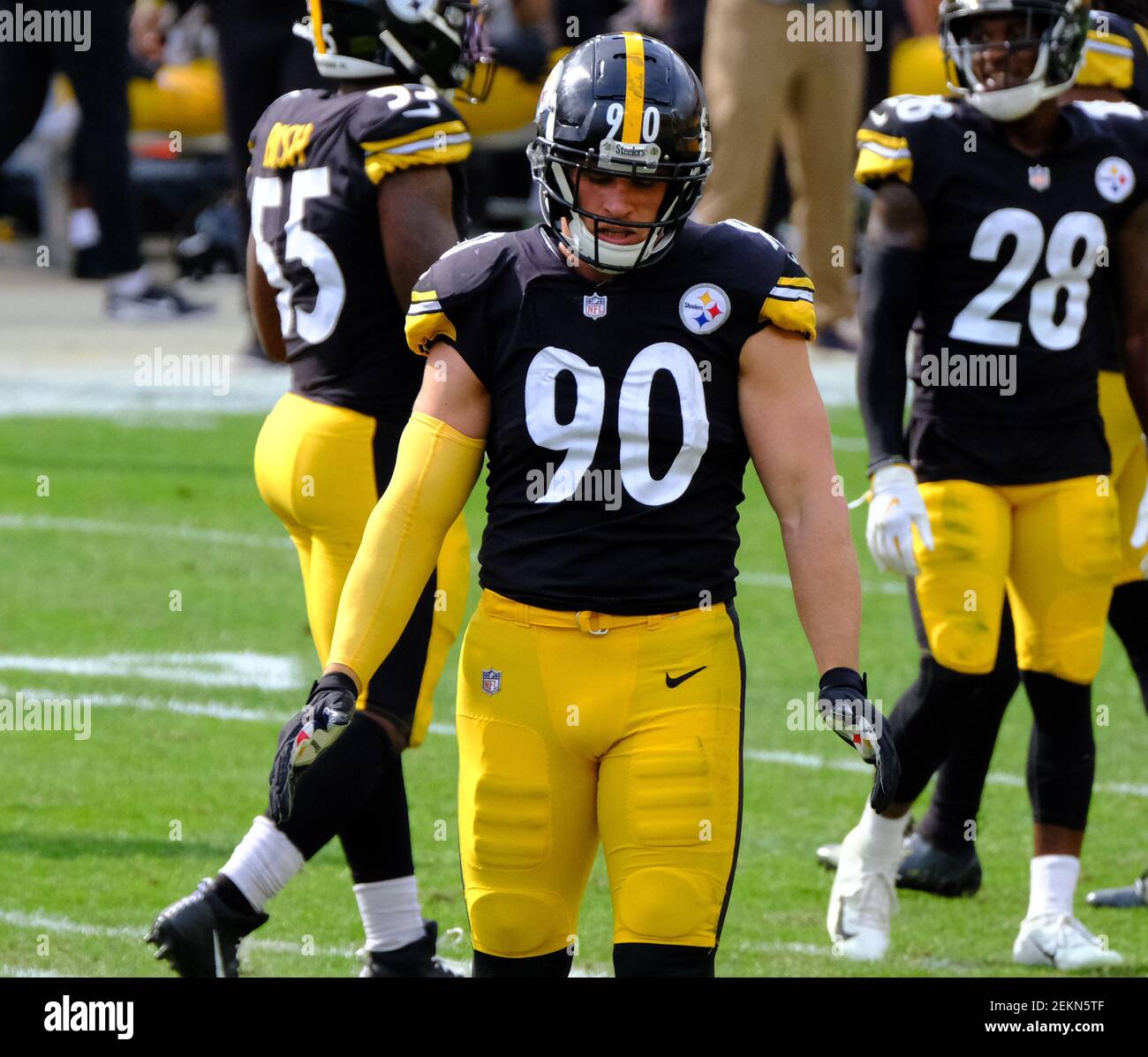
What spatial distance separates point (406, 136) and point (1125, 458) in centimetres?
201

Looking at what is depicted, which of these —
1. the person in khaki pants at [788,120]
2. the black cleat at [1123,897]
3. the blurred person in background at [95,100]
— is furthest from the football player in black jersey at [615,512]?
the person in khaki pants at [788,120]

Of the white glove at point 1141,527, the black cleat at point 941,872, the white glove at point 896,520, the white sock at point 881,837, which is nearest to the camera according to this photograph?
the white glove at point 896,520

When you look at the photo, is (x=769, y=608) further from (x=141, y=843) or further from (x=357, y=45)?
(x=357, y=45)

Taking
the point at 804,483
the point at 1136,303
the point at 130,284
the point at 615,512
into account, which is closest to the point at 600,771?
the point at 615,512

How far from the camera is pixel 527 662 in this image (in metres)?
3.62

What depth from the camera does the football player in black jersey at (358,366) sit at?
4.39 meters

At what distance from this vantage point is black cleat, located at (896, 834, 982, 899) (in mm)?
5504

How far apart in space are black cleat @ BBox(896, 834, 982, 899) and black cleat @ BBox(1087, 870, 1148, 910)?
11.2 inches

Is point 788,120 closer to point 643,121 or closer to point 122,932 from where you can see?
point 122,932

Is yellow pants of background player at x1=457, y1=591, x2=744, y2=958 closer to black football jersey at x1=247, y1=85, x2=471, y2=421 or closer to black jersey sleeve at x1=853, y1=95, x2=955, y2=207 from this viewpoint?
black football jersey at x1=247, y1=85, x2=471, y2=421

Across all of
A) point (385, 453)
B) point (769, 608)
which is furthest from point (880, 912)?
point (769, 608)

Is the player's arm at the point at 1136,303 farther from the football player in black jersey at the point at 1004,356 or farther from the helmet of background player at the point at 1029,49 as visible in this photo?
the helmet of background player at the point at 1029,49

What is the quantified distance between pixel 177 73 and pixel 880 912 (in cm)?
A: 1217

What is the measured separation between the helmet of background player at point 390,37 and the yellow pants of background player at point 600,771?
1.52 m
